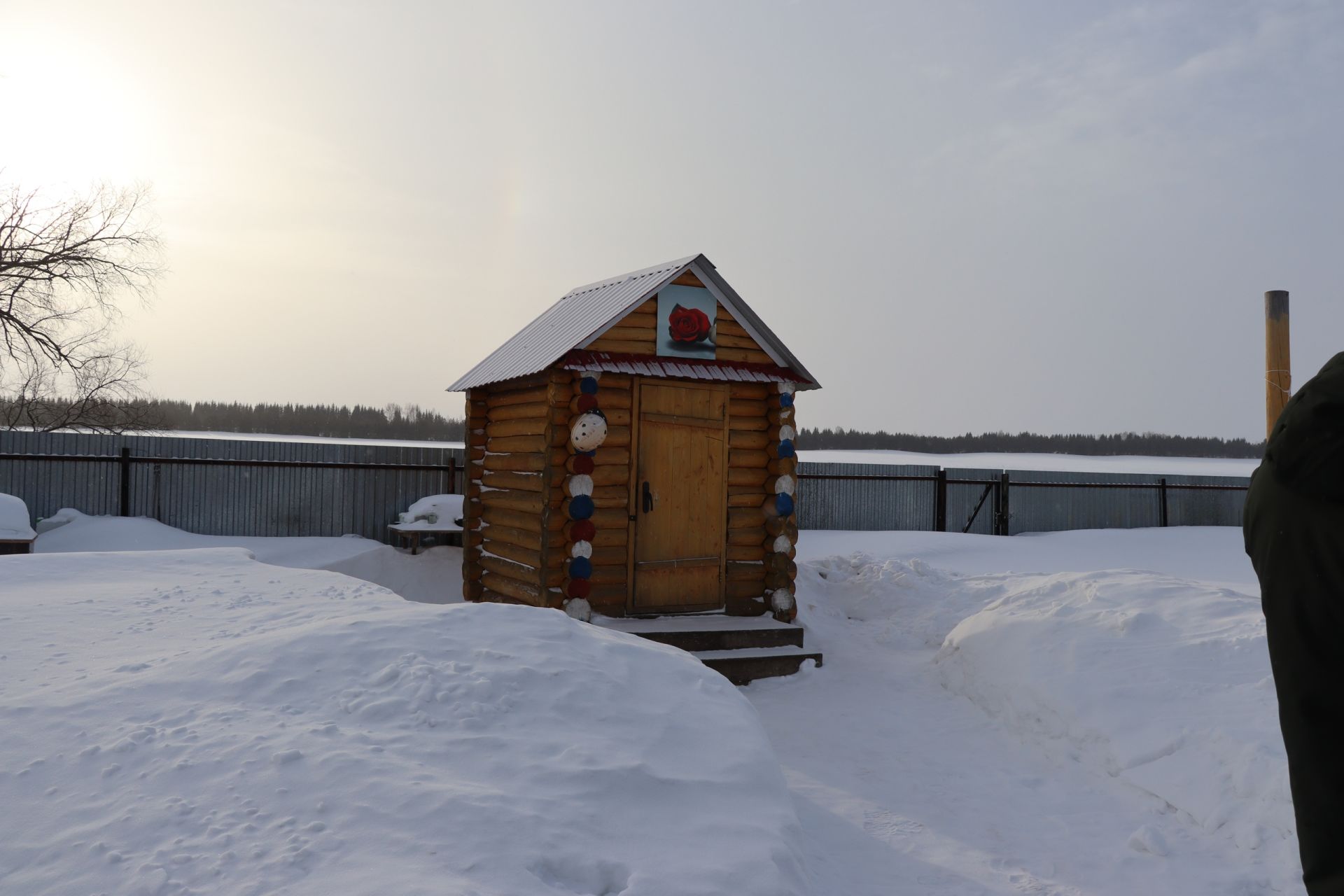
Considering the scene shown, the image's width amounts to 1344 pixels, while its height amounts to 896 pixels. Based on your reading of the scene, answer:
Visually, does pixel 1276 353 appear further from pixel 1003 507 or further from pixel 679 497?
pixel 1003 507

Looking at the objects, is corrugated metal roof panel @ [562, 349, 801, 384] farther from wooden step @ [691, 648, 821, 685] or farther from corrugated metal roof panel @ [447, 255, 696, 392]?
wooden step @ [691, 648, 821, 685]

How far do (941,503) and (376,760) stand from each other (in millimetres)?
16412

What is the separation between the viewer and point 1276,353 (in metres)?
8.65

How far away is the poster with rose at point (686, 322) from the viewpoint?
365 inches

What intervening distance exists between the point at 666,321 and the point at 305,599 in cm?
458

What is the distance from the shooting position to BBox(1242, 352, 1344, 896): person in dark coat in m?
1.25

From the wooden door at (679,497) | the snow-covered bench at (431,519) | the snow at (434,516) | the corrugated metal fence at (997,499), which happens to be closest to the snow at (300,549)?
the snow-covered bench at (431,519)

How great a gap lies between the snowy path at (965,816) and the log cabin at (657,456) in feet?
6.38

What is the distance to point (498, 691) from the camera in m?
4.30

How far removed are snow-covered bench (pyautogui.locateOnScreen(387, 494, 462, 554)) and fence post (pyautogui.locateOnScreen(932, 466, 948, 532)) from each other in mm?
9779

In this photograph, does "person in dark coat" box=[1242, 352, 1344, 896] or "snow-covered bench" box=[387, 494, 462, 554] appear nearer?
"person in dark coat" box=[1242, 352, 1344, 896]

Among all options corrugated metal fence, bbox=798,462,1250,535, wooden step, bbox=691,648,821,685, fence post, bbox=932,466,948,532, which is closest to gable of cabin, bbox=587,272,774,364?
wooden step, bbox=691,648,821,685

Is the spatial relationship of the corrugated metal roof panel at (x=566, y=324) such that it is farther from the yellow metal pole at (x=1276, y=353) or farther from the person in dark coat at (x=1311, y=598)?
the person in dark coat at (x=1311, y=598)

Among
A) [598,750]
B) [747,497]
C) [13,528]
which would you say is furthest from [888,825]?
[13,528]
